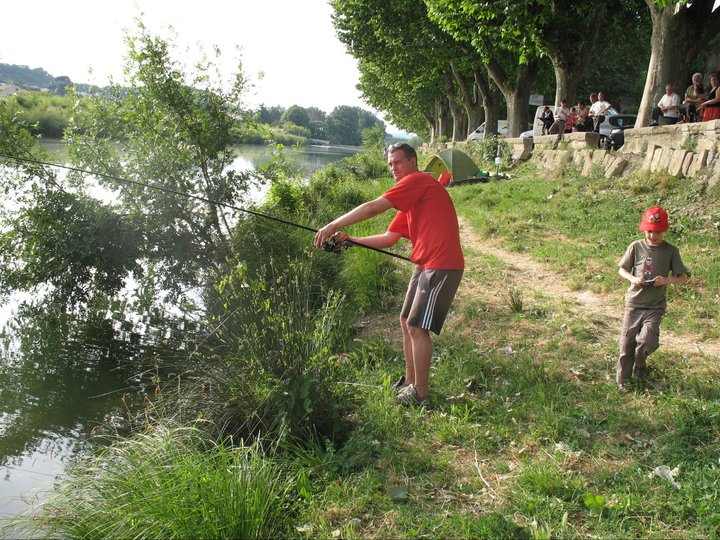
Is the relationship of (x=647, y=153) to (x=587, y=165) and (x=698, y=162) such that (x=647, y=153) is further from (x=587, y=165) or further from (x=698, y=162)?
(x=587, y=165)

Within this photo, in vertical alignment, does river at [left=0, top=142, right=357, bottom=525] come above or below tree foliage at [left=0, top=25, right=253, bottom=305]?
A: below

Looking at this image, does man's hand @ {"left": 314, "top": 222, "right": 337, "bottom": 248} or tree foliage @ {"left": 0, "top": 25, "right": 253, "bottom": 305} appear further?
tree foliage @ {"left": 0, "top": 25, "right": 253, "bottom": 305}

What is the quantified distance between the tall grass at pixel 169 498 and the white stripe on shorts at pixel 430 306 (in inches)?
58.0

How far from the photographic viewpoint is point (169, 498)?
3.37 metres

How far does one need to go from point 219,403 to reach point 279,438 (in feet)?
2.18

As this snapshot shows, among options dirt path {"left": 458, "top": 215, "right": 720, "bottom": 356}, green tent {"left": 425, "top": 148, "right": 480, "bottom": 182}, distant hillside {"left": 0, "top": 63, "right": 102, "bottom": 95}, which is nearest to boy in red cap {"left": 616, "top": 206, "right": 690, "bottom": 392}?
dirt path {"left": 458, "top": 215, "right": 720, "bottom": 356}

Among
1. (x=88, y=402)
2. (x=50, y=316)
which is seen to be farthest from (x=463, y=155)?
(x=88, y=402)

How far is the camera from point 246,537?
3258 millimetres

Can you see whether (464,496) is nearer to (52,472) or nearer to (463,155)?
(52,472)

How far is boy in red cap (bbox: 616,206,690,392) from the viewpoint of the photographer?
4574 millimetres

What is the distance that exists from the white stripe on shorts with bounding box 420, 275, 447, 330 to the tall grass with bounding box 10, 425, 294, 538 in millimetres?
1473

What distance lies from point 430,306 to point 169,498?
2.20m

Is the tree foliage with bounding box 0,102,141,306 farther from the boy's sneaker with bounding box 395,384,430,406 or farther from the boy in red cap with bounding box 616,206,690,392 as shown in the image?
the boy in red cap with bounding box 616,206,690,392

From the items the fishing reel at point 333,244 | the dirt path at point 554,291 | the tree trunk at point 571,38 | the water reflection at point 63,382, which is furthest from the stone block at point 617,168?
the fishing reel at point 333,244
